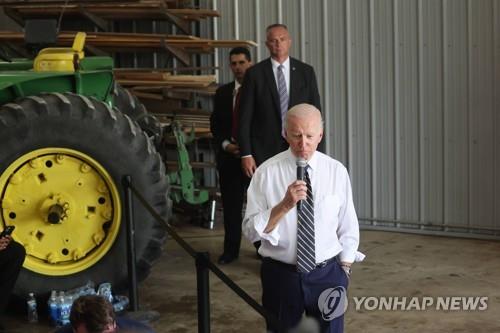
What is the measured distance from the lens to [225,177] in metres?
7.05

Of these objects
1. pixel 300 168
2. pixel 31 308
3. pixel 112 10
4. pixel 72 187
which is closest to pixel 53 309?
pixel 31 308

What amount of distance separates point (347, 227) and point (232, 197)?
343 centimetres

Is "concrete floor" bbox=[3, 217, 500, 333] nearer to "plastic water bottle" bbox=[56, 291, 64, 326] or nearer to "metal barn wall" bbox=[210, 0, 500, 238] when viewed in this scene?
"plastic water bottle" bbox=[56, 291, 64, 326]

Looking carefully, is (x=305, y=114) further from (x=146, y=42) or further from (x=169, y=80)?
(x=146, y=42)

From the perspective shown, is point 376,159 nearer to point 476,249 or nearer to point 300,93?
point 476,249

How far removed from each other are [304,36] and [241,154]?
2.43m

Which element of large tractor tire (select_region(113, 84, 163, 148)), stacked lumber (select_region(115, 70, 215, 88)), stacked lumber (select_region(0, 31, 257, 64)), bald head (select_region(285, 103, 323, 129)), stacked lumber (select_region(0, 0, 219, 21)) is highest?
stacked lumber (select_region(0, 0, 219, 21))

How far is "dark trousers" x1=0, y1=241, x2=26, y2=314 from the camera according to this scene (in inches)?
199

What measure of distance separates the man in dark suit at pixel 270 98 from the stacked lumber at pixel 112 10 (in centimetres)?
238

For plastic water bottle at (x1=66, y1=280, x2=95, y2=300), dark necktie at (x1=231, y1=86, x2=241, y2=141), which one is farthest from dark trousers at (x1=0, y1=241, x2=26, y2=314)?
dark necktie at (x1=231, y1=86, x2=241, y2=141)

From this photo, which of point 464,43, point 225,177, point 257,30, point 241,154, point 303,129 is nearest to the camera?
point 303,129

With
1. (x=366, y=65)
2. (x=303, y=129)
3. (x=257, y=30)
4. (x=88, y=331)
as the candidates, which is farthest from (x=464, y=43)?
(x=88, y=331)

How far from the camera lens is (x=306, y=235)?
3475mm

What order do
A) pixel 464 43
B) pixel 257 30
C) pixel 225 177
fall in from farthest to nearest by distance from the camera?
pixel 257 30, pixel 464 43, pixel 225 177
